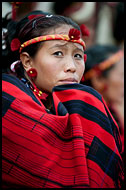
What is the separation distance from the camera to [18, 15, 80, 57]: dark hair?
2113mm

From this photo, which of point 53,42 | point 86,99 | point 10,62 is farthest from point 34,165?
point 10,62

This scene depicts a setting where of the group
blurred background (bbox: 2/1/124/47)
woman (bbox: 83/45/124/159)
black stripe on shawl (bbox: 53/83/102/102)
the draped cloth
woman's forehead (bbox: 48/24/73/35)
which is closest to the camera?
the draped cloth

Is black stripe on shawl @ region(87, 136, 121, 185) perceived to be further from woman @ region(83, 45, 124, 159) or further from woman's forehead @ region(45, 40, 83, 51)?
woman @ region(83, 45, 124, 159)

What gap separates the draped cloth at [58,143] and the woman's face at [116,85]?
2214 millimetres

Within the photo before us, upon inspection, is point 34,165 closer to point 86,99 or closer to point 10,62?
point 86,99

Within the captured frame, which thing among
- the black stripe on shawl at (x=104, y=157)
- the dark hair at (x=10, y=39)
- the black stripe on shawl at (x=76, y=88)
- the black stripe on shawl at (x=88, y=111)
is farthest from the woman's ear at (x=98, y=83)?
the black stripe on shawl at (x=104, y=157)

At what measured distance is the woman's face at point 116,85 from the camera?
3957 mm

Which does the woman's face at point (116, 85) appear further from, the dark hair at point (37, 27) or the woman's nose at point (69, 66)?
the woman's nose at point (69, 66)

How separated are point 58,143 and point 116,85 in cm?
254

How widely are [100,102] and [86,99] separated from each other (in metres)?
0.11

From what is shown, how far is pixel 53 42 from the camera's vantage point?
2.05 meters

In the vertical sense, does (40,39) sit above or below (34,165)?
above

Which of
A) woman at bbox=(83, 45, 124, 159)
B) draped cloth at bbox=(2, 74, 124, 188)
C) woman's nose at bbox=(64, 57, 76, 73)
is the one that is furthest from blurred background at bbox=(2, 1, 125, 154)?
draped cloth at bbox=(2, 74, 124, 188)

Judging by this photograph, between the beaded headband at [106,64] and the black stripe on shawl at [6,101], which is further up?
the beaded headband at [106,64]
